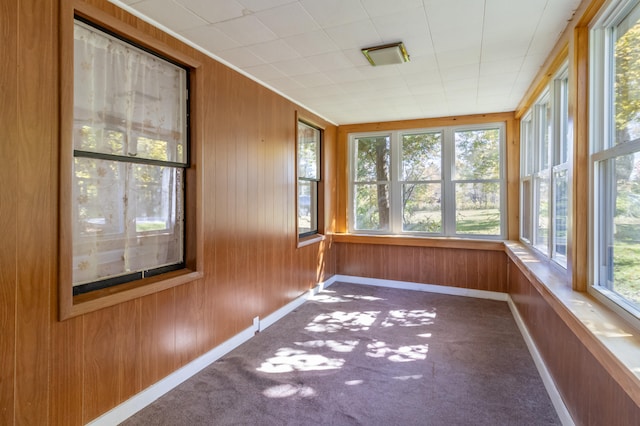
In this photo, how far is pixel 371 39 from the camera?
249 centimetres

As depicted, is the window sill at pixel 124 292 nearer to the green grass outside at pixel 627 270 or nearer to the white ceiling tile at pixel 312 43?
the white ceiling tile at pixel 312 43

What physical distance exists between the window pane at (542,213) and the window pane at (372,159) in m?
2.15

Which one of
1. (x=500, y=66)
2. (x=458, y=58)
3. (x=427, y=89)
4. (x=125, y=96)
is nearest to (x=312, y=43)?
(x=458, y=58)

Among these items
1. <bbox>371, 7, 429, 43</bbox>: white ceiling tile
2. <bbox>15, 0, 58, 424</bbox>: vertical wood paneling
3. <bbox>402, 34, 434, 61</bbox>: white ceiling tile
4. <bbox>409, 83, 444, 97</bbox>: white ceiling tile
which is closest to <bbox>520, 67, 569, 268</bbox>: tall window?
<bbox>409, 83, 444, 97</bbox>: white ceiling tile

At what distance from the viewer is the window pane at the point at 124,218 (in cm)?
191

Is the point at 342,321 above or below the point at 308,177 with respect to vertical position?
below

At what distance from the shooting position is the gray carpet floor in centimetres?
211

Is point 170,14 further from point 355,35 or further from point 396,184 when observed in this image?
point 396,184

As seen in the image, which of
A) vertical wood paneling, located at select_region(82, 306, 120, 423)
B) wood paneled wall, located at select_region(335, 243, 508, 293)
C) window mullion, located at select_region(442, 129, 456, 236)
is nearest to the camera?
vertical wood paneling, located at select_region(82, 306, 120, 423)

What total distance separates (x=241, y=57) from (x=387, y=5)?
51.7 inches

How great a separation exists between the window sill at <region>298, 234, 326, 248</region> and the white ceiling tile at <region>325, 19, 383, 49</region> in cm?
242

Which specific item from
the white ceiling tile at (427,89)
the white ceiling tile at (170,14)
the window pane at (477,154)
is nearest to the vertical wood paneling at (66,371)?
the white ceiling tile at (170,14)

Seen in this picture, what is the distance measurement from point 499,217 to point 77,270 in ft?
15.6

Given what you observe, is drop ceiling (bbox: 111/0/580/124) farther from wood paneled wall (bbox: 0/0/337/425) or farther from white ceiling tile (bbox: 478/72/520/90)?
wood paneled wall (bbox: 0/0/337/425)
